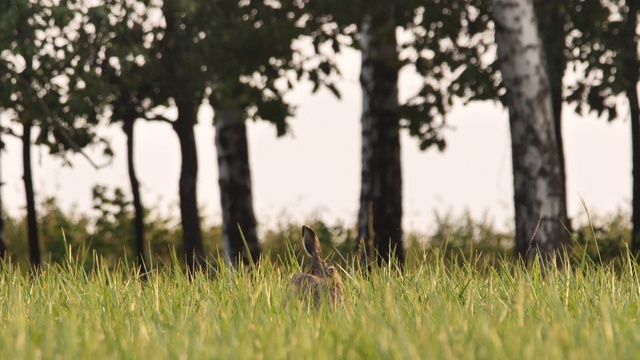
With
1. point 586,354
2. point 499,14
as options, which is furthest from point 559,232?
point 586,354

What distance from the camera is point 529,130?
11141 millimetres

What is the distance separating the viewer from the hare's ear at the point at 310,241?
5262 millimetres

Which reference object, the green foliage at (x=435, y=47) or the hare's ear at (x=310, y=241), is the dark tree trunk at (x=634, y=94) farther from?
the hare's ear at (x=310, y=241)

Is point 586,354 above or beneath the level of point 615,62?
beneath

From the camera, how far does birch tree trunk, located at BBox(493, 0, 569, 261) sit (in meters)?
11.0

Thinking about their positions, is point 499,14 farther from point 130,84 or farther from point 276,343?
point 276,343

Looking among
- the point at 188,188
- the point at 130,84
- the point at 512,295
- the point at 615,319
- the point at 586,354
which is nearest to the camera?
the point at 586,354

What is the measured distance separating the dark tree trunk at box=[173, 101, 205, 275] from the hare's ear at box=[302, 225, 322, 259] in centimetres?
879

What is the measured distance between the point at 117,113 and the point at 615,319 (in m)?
10.9

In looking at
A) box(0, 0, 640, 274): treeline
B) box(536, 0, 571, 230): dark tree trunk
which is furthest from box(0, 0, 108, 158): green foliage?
box(536, 0, 571, 230): dark tree trunk

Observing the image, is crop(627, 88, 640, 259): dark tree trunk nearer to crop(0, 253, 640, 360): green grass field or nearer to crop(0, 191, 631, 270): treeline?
crop(0, 191, 631, 270): treeline

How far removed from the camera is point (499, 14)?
11320 mm

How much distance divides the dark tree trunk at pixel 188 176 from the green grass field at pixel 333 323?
7.59m

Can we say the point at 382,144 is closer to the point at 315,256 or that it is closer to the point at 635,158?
the point at 635,158
